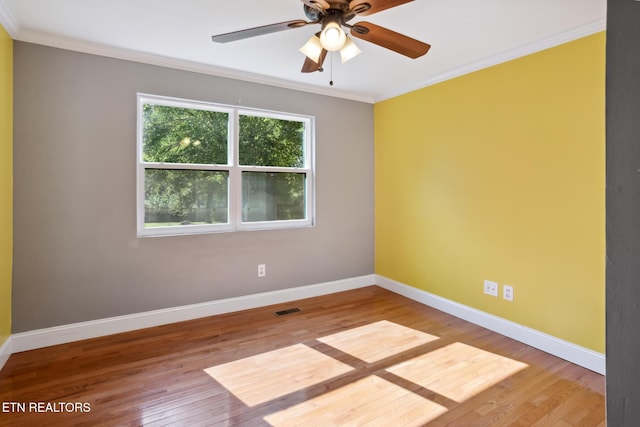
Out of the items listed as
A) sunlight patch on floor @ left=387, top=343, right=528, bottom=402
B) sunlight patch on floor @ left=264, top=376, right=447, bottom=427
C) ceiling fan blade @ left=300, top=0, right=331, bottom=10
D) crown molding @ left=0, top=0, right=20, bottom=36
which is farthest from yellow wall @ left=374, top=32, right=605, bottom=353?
crown molding @ left=0, top=0, right=20, bottom=36

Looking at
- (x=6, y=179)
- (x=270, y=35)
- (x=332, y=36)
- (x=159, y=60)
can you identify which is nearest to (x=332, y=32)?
(x=332, y=36)

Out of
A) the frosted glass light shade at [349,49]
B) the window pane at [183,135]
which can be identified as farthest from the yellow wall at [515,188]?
the window pane at [183,135]

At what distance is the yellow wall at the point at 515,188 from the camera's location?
2357 mm

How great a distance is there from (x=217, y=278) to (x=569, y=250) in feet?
9.98

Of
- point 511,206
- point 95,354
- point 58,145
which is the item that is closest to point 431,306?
point 511,206

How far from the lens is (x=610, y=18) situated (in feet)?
1.65

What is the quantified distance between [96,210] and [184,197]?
719mm

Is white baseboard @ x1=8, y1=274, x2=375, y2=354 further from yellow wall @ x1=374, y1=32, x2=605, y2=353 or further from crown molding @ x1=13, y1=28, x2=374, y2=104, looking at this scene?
crown molding @ x1=13, y1=28, x2=374, y2=104

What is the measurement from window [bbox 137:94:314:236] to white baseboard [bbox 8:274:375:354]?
0.74 meters

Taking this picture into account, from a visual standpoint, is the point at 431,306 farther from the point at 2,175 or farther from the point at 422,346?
the point at 2,175

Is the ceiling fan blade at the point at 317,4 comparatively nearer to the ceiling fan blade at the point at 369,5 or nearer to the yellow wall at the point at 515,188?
the ceiling fan blade at the point at 369,5

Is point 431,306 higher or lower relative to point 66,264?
lower

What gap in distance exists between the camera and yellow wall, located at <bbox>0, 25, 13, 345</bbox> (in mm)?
2307

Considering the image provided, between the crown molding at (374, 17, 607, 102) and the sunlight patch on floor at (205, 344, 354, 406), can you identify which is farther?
the crown molding at (374, 17, 607, 102)
